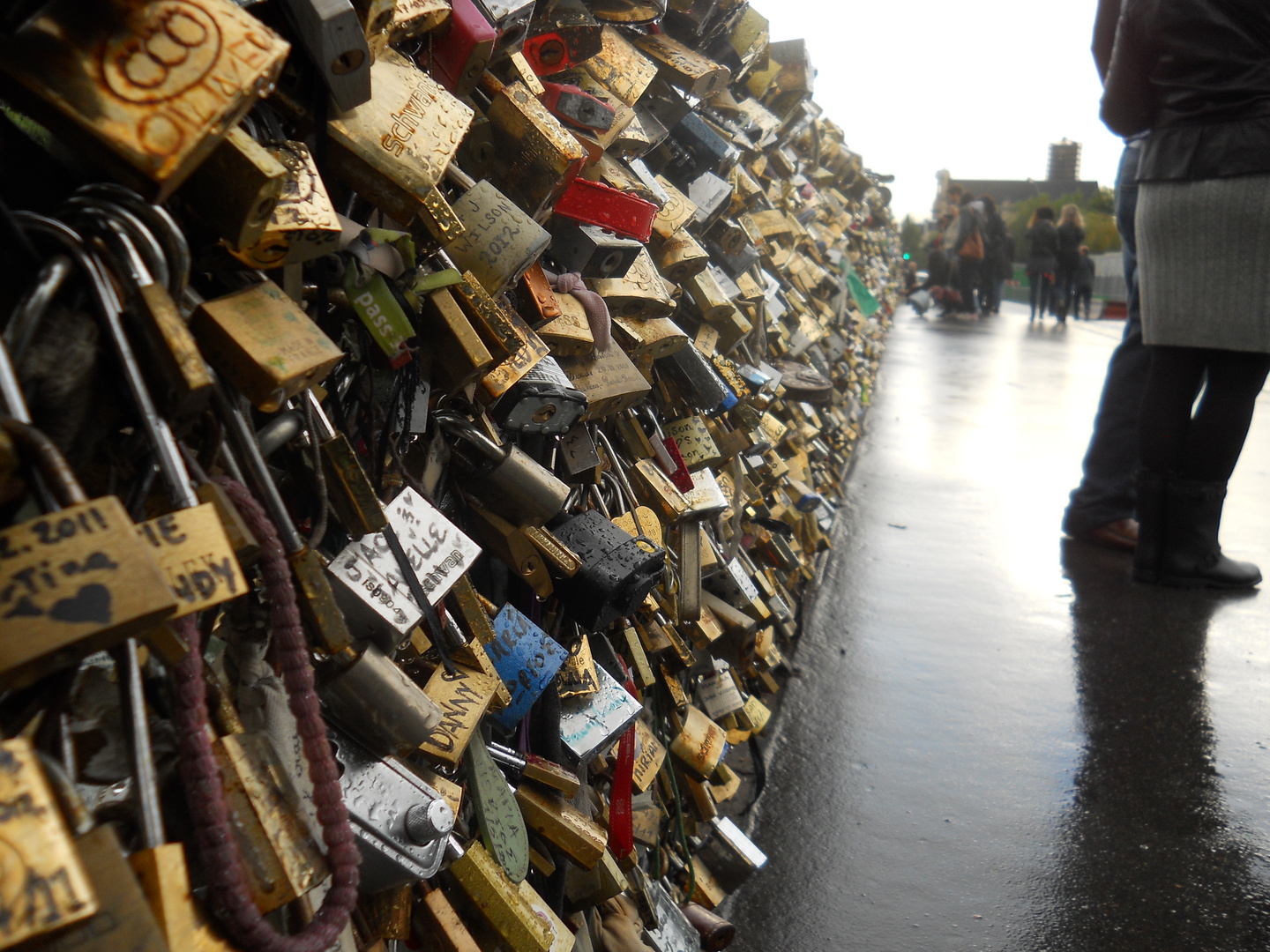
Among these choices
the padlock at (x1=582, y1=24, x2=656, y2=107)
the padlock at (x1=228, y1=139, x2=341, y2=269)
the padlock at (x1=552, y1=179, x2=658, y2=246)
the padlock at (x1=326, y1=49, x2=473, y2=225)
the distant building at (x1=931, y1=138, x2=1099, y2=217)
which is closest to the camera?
the padlock at (x1=228, y1=139, x2=341, y2=269)

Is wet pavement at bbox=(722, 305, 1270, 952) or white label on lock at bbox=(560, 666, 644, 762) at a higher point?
white label on lock at bbox=(560, 666, 644, 762)

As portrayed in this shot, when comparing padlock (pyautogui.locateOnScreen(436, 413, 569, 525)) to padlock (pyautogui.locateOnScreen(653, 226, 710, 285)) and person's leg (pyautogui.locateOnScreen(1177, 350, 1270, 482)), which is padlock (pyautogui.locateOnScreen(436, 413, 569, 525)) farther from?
person's leg (pyautogui.locateOnScreen(1177, 350, 1270, 482))

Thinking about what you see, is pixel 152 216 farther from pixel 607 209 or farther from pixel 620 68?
pixel 620 68

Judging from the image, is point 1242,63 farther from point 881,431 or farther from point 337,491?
point 881,431

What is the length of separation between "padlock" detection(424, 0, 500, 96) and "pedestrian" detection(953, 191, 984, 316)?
50.5ft

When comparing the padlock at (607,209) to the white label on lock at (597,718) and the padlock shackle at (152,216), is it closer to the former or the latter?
the white label on lock at (597,718)

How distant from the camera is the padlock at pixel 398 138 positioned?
3.19 ft

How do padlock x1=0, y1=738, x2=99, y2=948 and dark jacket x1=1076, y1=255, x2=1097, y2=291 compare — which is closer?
padlock x1=0, y1=738, x2=99, y2=948

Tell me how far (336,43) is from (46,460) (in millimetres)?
517

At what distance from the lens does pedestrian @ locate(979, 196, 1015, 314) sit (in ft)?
51.3

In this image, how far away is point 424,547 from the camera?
3.44 ft

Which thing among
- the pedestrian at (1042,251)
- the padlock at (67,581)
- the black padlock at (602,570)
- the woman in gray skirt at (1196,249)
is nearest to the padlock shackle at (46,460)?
the padlock at (67,581)

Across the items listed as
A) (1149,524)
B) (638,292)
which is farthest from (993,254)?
(638,292)

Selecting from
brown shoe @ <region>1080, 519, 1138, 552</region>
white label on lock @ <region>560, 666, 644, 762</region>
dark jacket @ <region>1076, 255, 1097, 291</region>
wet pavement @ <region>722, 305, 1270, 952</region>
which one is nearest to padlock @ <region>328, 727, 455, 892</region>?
white label on lock @ <region>560, 666, 644, 762</region>
